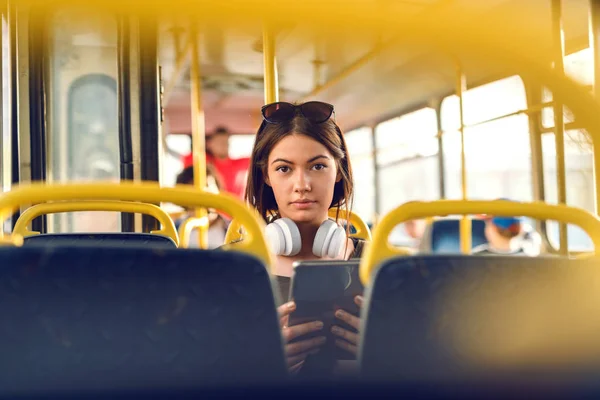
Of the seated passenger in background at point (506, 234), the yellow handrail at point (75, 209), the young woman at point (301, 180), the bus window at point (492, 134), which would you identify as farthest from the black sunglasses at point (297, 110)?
the seated passenger in background at point (506, 234)

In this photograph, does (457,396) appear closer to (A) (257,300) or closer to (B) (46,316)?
(A) (257,300)

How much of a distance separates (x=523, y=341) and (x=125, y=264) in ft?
1.41

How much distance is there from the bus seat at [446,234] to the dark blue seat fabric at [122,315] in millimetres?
4460

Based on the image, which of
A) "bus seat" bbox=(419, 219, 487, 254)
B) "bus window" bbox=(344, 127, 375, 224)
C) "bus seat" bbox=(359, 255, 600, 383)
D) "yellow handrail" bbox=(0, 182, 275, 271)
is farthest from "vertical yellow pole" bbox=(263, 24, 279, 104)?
"bus window" bbox=(344, 127, 375, 224)

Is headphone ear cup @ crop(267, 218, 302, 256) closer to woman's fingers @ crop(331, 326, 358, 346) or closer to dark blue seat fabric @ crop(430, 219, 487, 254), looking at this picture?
woman's fingers @ crop(331, 326, 358, 346)

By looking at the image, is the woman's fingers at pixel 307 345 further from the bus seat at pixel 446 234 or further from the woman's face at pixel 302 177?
the bus seat at pixel 446 234

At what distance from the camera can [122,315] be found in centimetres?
58

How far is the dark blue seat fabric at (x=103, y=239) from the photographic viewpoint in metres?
1.50

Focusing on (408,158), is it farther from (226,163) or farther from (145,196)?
(145,196)

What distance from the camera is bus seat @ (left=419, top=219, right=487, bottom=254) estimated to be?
488cm

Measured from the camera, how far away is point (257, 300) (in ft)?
1.94

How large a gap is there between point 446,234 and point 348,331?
4308 mm

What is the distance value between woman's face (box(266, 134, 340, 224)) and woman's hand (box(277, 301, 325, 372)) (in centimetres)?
60

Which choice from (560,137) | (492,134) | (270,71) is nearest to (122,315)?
(270,71)
